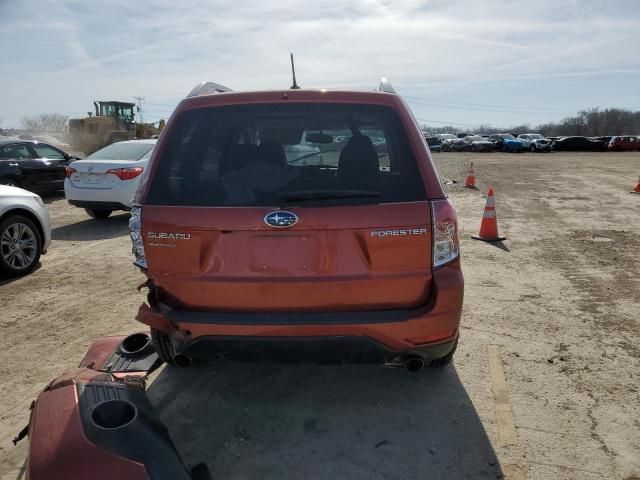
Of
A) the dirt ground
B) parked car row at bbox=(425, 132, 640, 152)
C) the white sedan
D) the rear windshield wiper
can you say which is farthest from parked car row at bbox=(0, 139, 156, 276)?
parked car row at bbox=(425, 132, 640, 152)

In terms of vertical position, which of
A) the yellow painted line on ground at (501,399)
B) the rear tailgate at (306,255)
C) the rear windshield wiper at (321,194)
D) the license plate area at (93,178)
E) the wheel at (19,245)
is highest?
the rear windshield wiper at (321,194)

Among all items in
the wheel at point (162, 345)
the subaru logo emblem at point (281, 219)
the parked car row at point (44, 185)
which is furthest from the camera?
the parked car row at point (44, 185)

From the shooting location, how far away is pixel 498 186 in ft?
53.7

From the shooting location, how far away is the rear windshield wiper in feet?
9.00

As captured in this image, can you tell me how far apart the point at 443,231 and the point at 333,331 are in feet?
2.66

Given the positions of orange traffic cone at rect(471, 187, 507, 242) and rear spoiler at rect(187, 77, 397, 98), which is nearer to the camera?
rear spoiler at rect(187, 77, 397, 98)

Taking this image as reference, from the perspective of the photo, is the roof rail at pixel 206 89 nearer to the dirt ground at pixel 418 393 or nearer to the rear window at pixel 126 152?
the dirt ground at pixel 418 393

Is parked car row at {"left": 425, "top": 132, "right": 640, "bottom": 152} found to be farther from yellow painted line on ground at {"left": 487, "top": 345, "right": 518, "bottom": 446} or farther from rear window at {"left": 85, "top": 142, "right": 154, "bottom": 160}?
yellow painted line on ground at {"left": 487, "top": 345, "right": 518, "bottom": 446}

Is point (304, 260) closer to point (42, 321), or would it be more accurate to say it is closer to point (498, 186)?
point (42, 321)

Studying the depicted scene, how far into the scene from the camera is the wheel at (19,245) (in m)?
6.12

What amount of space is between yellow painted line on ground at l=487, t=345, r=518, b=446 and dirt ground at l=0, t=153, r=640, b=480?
0.01 m

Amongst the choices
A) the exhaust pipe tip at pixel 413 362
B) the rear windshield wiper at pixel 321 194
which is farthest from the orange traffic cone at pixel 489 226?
the rear windshield wiper at pixel 321 194

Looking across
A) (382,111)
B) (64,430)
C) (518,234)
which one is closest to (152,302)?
(64,430)

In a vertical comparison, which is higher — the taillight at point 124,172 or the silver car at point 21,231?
the taillight at point 124,172
